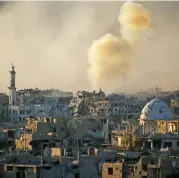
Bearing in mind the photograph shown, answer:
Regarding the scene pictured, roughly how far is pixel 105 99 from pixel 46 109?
540cm

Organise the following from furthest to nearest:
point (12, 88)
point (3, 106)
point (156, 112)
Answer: point (3, 106) → point (12, 88) → point (156, 112)

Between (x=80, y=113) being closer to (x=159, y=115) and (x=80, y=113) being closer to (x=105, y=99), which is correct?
(x=105, y=99)

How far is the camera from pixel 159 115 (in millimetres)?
29141

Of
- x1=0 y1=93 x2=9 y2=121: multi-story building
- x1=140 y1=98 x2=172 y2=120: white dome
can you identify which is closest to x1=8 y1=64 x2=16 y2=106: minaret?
x1=0 y1=93 x2=9 y2=121: multi-story building

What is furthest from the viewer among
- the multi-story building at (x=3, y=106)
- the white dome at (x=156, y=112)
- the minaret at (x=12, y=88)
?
the multi-story building at (x=3, y=106)

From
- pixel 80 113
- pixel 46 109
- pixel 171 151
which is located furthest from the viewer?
pixel 80 113

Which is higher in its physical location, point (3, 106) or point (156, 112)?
point (3, 106)

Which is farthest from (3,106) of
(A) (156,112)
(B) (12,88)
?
(A) (156,112)

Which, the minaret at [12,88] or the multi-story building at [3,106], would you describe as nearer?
the minaret at [12,88]

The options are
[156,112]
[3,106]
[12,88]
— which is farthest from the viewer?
[3,106]

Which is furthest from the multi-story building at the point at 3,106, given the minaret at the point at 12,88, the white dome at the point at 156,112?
the white dome at the point at 156,112

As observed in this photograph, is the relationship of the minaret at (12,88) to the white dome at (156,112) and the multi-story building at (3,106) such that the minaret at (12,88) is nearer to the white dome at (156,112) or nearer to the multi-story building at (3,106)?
the multi-story building at (3,106)

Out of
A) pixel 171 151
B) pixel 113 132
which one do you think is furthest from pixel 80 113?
pixel 171 151

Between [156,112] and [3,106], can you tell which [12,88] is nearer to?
[3,106]
